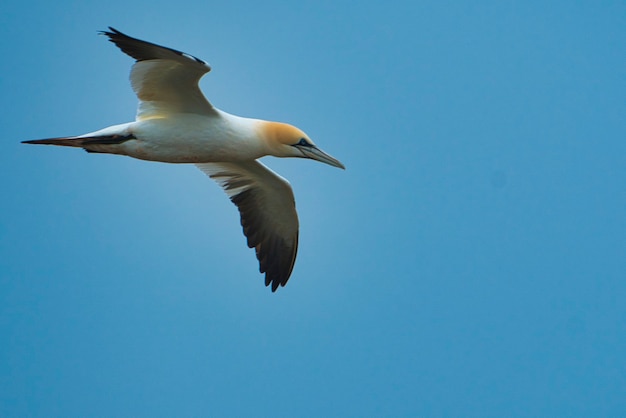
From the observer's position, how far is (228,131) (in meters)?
10.1

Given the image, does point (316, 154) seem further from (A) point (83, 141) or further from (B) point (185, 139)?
(A) point (83, 141)

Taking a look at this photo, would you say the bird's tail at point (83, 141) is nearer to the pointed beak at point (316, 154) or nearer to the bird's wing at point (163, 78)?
the bird's wing at point (163, 78)

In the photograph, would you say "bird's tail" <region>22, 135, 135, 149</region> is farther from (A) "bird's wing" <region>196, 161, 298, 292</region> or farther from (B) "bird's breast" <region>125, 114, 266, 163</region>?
(A) "bird's wing" <region>196, 161, 298, 292</region>

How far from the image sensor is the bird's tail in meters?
9.63

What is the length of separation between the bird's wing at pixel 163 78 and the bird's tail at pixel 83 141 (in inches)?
19.5

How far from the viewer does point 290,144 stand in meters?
10.4

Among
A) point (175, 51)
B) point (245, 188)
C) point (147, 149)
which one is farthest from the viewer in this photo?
point (245, 188)

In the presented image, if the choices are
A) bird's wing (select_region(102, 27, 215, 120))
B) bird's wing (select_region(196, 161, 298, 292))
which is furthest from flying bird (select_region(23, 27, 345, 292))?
bird's wing (select_region(196, 161, 298, 292))

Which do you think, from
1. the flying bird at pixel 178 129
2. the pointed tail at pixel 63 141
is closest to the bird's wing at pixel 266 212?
the flying bird at pixel 178 129

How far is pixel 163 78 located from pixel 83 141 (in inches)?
40.6

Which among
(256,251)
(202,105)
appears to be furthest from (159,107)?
(256,251)

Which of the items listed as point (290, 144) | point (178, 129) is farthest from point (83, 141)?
point (290, 144)

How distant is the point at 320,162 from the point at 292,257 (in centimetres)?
184

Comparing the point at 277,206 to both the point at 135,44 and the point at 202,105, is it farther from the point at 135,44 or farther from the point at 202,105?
the point at 135,44
